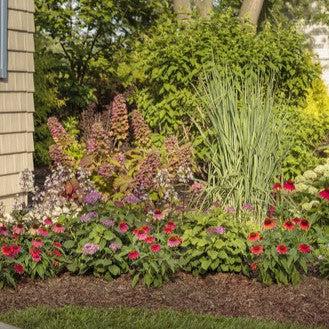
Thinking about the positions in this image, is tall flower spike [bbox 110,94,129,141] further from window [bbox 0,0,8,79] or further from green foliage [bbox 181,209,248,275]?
green foliage [bbox 181,209,248,275]

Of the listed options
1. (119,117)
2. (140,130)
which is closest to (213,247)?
(140,130)

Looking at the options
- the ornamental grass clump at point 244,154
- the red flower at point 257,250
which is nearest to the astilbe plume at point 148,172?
the ornamental grass clump at point 244,154

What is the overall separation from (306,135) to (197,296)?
16.1ft

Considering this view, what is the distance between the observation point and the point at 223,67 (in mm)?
10461

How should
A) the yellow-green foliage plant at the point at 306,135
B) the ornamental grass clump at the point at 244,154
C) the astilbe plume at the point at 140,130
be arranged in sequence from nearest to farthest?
the ornamental grass clump at the point at 244,154
the astilbe plume at the point at 140,130
the yellow-green foliage plant at the point at 306,135

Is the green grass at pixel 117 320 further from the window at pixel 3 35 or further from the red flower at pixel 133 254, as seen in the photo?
the window at pixel 3 35

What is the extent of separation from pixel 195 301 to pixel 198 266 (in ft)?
1.70

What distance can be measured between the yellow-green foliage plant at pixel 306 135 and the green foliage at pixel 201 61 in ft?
0.90

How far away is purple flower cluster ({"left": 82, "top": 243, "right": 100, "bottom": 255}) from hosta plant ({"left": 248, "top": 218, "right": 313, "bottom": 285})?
3.57 ft

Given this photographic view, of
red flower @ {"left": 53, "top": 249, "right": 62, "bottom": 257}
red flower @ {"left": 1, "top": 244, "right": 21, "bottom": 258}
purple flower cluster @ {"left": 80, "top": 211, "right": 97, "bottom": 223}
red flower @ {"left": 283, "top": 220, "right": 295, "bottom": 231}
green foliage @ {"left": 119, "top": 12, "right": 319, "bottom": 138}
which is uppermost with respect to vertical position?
green foliage @ {"left": 119, "top": 12, "right": 319, "bottom": 138}

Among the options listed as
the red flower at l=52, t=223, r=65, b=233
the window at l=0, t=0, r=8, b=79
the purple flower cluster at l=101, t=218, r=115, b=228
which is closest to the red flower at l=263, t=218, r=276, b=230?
the purple flower cluster at l=101, t=218, r=115, b=228

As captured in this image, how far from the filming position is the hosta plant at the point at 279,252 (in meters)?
6.16

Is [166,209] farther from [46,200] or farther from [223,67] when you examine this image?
[223,67]

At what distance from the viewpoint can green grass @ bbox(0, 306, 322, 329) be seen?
5289 millimetres
